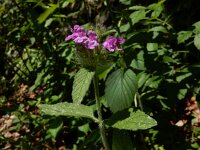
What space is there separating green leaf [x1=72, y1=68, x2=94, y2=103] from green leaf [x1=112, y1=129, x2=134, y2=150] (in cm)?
23

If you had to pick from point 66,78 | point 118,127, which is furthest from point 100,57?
point 66,78

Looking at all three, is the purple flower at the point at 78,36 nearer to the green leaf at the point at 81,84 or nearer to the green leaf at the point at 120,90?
the green leaf at the point at 81,84

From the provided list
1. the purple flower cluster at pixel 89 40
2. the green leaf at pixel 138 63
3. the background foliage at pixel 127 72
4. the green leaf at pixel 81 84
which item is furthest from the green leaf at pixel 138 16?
the green leaf at pixel 81 84

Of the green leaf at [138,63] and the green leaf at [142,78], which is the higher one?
the green leaf at [138,63]

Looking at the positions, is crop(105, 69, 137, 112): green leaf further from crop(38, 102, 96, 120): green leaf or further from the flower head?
the flower head

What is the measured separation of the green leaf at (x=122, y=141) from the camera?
135cm

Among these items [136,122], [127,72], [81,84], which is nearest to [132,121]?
[136,122]

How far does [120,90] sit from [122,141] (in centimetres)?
31

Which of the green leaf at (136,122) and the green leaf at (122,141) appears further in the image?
the green leaf at (122,141)

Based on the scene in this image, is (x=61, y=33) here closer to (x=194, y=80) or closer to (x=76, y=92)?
(x=194, y=80)

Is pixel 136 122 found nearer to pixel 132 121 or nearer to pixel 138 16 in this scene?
pixel 132 121

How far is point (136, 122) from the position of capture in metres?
1.27

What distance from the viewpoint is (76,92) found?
1300 mm

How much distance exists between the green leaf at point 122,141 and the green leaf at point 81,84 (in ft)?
0.74
